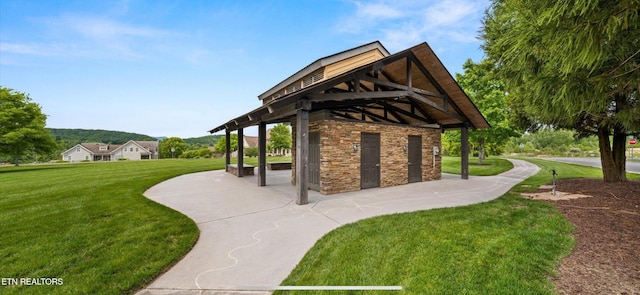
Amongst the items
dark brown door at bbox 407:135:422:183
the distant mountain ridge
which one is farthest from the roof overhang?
the distant mountain ridge

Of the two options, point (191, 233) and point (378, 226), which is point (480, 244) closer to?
point (378, 226)

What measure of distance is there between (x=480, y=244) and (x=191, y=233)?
4732 mm

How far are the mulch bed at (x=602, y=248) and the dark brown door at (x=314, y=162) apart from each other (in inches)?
236

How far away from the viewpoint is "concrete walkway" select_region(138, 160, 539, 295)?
282 cm

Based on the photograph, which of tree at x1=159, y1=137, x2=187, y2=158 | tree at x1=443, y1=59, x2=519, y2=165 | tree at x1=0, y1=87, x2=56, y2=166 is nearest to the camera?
tree at x1=443, y1=59, x2=519, y2=165

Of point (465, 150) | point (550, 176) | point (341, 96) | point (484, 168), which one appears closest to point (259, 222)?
point (341, 96)

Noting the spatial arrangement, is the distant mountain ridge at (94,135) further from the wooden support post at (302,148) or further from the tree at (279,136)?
the wooden support post at (302,148)

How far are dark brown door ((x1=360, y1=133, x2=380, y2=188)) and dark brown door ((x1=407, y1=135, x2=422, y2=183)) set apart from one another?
1967 millimetres

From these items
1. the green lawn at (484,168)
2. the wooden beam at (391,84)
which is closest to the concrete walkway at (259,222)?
the wooden beam at (391,84)

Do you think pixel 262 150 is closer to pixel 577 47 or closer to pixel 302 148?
pixel 302 148

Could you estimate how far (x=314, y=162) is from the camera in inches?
322

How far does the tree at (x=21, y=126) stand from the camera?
2002cm

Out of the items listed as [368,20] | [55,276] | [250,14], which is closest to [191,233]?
[55,276]

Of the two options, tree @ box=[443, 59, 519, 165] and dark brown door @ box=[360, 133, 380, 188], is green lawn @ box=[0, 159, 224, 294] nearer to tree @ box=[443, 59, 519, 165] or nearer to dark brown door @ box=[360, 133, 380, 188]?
dark brown door @ box=[360, 133, 380, 188]
